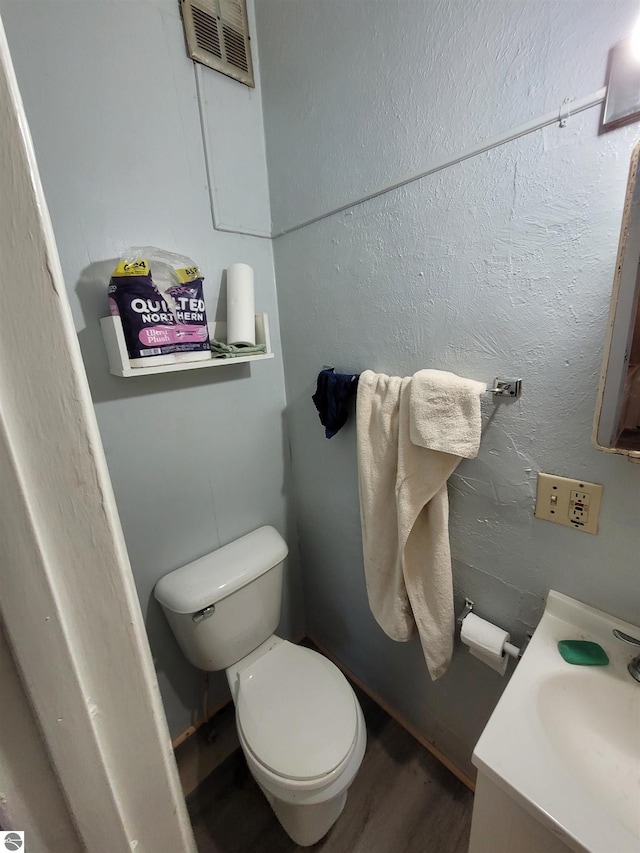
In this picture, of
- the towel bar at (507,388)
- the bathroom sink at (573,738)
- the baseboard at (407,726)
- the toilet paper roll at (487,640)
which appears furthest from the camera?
the baseboard at (407,726)

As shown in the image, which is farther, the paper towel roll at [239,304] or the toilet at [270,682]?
the paper towel roll at [239,304]

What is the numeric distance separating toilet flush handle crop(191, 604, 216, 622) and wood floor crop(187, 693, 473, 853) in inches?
26.7

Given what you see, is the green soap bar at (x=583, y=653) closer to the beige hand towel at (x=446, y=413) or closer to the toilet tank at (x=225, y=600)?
the beige hand towel at (x=446, y=413)

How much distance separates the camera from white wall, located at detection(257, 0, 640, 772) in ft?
2.25

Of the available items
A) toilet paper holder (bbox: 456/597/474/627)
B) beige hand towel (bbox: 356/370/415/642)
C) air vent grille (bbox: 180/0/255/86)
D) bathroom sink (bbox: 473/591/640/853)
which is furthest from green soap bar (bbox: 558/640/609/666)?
air vent grille (bbox: 180/0/255/86)

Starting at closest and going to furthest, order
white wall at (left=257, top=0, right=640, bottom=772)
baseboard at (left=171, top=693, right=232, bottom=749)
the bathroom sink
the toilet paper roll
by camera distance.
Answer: the bathroom sink
white wall at (left=257, top=0, right=640, bottom=772)
the toilet paper roll
baseboard at (left=171, top=693, right=232, bottom=749)

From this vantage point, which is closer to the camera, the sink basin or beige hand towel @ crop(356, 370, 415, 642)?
the sink basin

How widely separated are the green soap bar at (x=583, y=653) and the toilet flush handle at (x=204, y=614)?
0.97 m

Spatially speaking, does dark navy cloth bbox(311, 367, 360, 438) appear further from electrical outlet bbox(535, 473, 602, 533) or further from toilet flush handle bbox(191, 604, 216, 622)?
toilet flush handle bbox(191, 604, 216, 622)

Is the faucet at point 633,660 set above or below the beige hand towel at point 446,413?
below

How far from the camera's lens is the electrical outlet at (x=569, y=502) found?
2.52 feet

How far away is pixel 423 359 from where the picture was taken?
3.20 feet

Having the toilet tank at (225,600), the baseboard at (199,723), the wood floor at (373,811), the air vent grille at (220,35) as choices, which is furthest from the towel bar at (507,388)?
the baseboard at (199,723)

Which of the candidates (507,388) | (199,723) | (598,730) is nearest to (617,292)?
(507,388)
